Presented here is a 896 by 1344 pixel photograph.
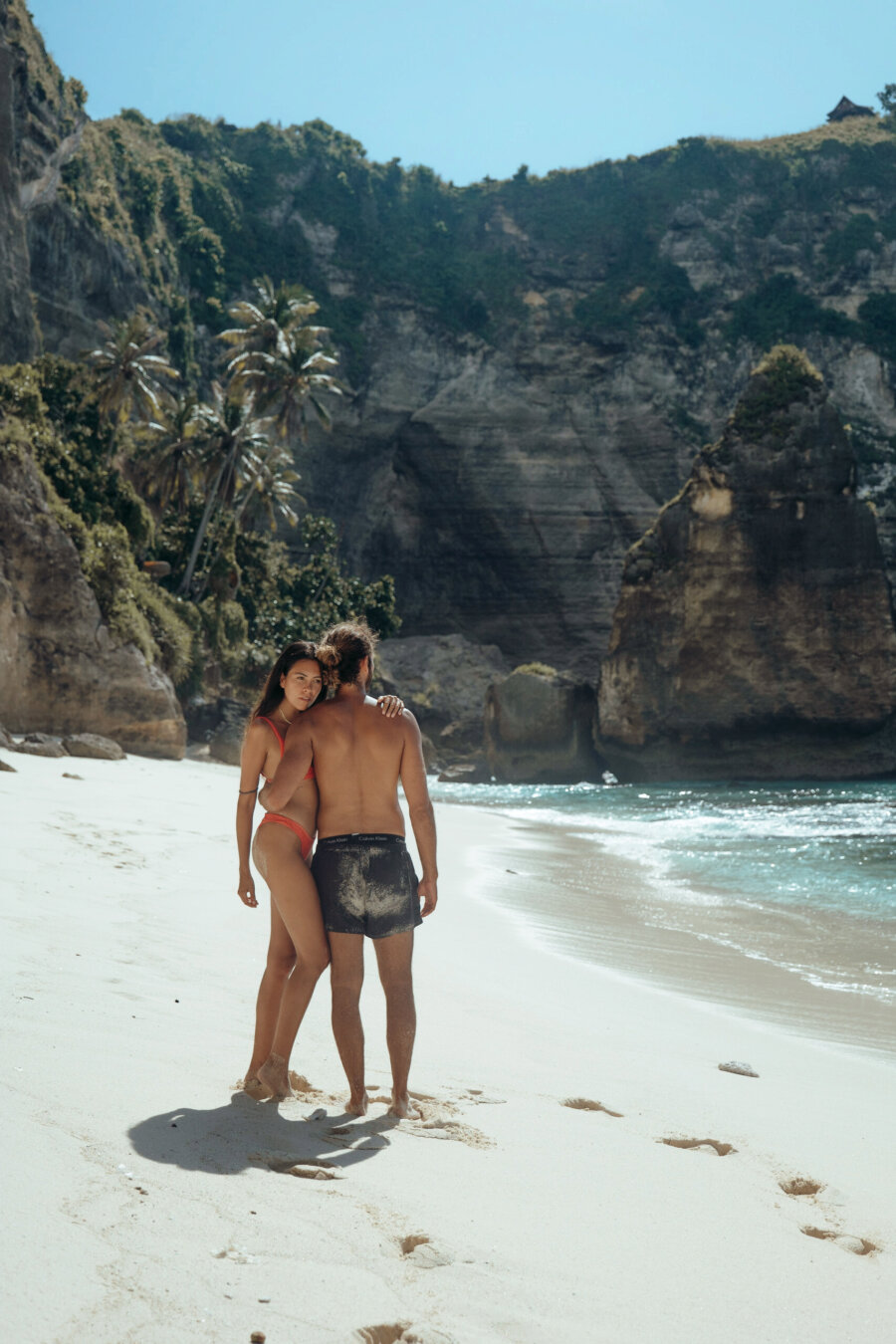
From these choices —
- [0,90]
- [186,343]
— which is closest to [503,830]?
Answer: [0,90]

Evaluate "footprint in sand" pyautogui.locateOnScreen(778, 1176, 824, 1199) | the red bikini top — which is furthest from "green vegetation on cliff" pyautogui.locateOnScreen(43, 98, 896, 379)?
"footprint in sand" pyautogui.locateOnScreen(778, 1176, 824, 1199)

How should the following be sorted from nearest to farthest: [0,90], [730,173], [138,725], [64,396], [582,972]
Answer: [582,972] < [138,725] < [64,396] < [0,90] < [730,173]

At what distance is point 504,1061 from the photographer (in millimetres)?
3775

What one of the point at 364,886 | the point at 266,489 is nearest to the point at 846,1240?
the point at 364,886

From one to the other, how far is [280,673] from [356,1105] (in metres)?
1.41

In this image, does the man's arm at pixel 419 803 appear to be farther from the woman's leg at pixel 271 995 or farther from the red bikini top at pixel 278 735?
the woman's leg at pixel 271 995

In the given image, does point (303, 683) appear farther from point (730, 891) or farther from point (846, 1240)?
point (730, 891)

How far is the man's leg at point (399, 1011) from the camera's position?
10.2 ft

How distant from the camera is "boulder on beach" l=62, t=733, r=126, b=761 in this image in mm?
14977

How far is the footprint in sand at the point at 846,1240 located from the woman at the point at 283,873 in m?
1.51

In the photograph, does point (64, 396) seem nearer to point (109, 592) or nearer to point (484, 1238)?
point (109, 592)

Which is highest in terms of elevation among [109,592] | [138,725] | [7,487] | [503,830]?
[7,487]

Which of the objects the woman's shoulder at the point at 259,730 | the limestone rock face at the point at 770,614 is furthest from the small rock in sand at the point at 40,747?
the limestone rock face at the point at 770,614

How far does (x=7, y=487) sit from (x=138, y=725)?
4.75 metres
